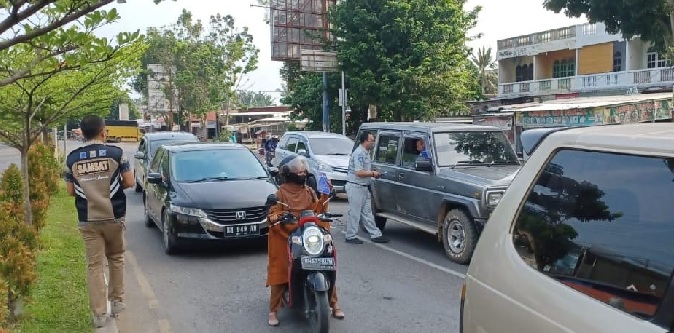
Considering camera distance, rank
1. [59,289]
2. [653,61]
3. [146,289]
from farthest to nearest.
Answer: [653,61], [146,289], [59,289]

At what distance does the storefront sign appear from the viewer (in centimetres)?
1789

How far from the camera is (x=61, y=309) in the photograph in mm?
5824

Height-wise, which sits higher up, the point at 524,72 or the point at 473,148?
the point at 524,72

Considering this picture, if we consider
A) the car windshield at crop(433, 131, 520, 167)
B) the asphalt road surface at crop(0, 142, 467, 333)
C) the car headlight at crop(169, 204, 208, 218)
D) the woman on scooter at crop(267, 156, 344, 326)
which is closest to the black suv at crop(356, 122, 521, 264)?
the car windshield at crop(433, 131, 520, 167)

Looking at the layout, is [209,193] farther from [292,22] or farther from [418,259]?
[292,22]

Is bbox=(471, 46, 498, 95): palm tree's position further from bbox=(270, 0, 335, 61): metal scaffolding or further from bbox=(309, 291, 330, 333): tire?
bbox=(309, 291, 330, 333): tire

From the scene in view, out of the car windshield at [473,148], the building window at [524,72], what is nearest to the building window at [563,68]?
the building window at [524,72]

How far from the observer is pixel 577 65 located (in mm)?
30516

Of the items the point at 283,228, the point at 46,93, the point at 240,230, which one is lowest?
the point at 240,230

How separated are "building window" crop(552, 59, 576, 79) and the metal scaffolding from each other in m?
12.3

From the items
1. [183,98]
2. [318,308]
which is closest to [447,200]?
[318,308]

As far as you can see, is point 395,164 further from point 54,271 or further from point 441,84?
point 441,84

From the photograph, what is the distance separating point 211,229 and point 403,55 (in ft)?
59.0

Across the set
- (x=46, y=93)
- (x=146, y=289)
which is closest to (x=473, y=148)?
(x=146, y=289)
